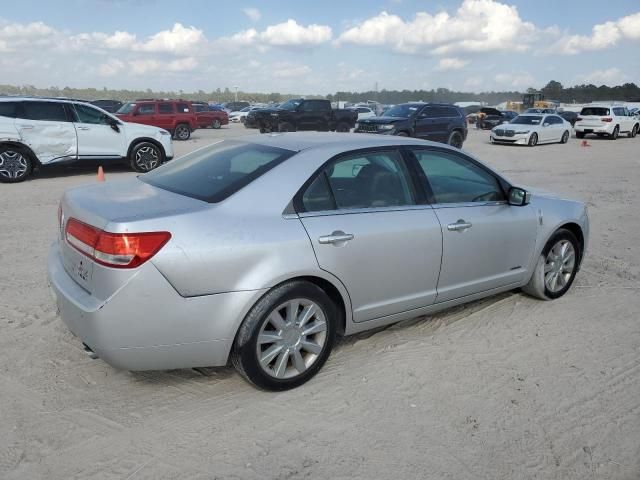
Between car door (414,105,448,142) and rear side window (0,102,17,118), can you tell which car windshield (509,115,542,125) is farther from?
rear side window (0,102,17,118)

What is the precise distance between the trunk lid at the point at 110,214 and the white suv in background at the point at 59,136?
851 cm

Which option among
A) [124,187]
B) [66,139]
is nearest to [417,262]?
[124,187]

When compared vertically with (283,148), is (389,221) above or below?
below

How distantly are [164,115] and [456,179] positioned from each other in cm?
2062

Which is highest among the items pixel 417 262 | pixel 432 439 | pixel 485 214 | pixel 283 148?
pixel 283 148

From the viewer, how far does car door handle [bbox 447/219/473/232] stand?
152 inches

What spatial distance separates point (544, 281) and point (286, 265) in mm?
2780

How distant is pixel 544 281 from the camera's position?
188 inches

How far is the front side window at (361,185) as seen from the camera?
3381mm

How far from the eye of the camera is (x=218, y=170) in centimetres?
361

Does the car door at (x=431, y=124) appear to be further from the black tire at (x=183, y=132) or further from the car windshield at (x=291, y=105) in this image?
the black tire at (x=183, y=132)

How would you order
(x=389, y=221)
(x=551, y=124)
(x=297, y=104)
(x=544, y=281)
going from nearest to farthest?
(x=389, y=221)
(x=544, y=281)
(x=551, y=124)
(x=297, y=104)

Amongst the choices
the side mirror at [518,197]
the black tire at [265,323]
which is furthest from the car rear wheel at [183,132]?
the black tire at [265,323]

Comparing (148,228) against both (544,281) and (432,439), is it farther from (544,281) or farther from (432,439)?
(544,281)
